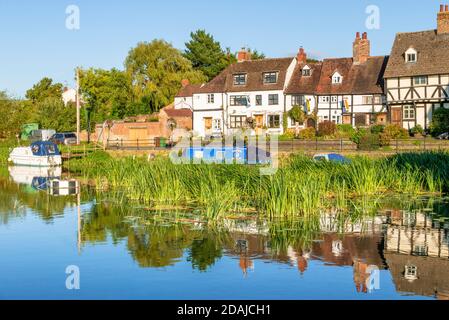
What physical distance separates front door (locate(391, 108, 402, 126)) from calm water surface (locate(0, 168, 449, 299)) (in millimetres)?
32068

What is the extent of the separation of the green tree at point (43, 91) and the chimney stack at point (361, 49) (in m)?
46.2

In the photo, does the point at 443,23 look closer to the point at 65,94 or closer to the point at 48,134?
the point at 48,134

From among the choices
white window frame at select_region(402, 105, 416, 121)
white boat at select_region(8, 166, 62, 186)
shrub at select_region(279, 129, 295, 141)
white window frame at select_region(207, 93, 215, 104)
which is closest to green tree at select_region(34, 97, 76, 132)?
white window frame at select_region(207, 93, 215, 104)

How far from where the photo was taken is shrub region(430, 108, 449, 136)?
171ft

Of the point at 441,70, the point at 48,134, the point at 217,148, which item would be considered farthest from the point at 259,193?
the point at 48,134

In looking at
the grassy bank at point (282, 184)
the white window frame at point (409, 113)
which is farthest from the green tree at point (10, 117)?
the grassy bank at point (282, 184)

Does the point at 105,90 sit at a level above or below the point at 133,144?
above

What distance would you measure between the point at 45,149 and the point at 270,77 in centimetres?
2556

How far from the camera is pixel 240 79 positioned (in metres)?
68.1

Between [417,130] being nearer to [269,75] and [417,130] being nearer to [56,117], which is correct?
[269,75]

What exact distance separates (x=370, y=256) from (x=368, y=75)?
47064 millimetres

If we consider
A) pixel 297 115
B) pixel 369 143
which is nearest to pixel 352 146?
pixel 369 143

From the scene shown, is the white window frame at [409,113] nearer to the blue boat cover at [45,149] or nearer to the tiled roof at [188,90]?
the tiled roof at [188,90]

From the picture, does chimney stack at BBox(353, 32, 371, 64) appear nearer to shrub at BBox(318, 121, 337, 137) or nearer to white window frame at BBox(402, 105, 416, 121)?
white window frame at BBox(402, 105, 416, 121)
